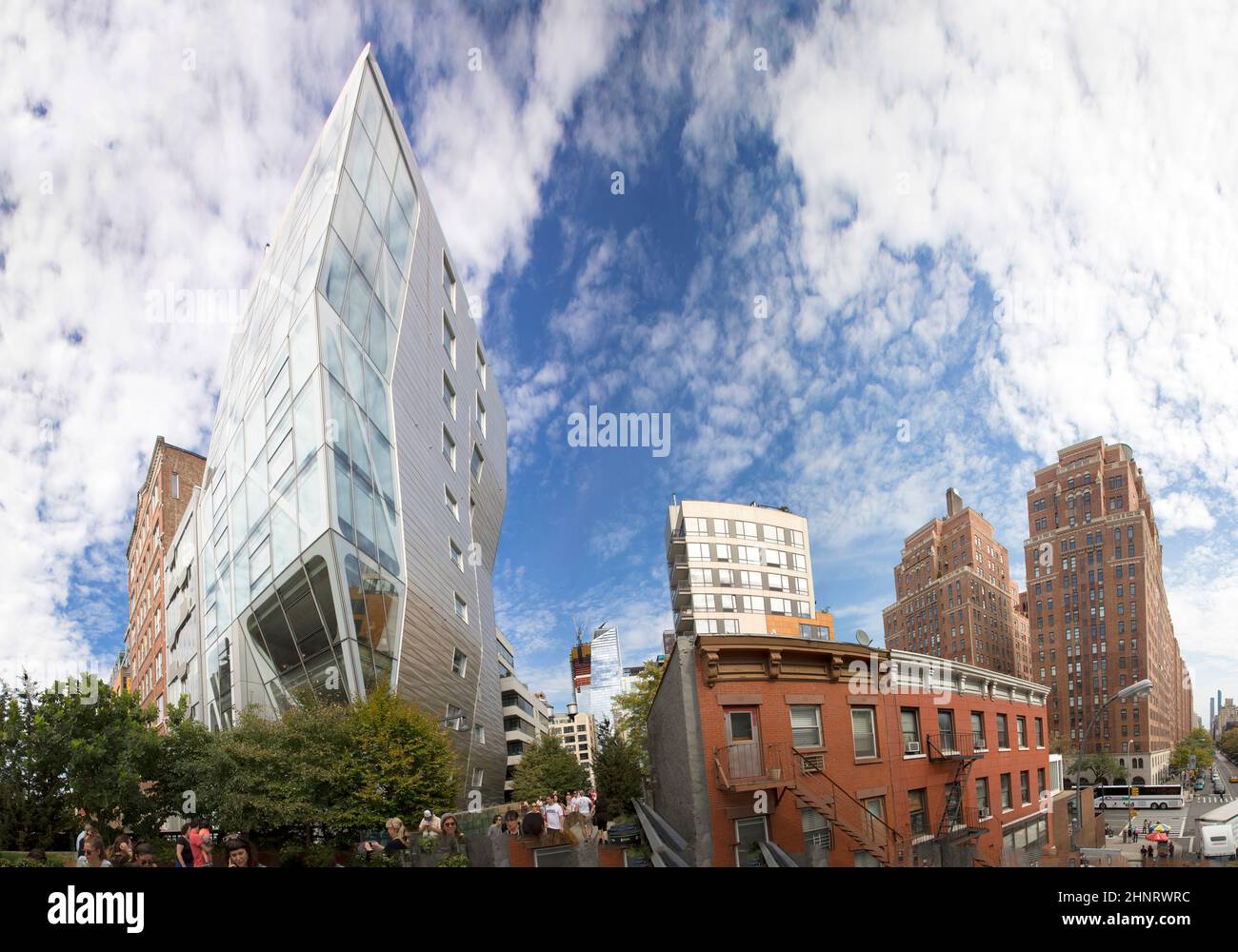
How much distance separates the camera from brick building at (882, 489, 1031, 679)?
137 feet

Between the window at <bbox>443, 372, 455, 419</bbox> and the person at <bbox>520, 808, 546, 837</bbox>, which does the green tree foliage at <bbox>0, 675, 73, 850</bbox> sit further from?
the window at <bbox>443, 372, 455, 419</bbox>

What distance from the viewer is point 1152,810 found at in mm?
59344

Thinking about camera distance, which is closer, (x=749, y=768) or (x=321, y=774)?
(x=749, y=768)

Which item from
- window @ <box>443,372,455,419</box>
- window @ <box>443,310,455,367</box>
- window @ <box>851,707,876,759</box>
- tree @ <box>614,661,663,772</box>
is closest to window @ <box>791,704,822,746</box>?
window @ <box>851,707,876,759</box>

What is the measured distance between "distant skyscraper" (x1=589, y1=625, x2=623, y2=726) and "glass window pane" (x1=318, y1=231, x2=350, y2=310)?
489ft

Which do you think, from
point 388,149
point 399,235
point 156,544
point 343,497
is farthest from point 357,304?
point 156,544

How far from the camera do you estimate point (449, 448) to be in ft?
117

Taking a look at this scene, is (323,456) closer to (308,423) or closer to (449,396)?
(308,423)

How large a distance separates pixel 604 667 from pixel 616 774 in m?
148

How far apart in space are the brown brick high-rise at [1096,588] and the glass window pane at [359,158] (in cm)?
3401

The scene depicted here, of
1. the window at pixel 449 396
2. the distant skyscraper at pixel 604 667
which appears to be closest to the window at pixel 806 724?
the window at pixel 449 396

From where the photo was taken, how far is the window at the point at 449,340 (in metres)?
37.7
